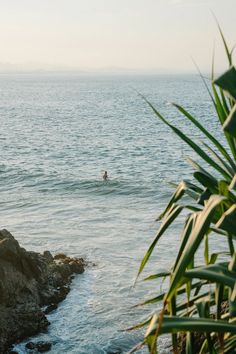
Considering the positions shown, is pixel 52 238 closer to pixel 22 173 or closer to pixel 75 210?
pixel 75 210

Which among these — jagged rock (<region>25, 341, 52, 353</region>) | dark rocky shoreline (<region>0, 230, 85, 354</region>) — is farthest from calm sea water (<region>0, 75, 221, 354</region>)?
dark rocky shoreline (<region>0, 230, 85, 354</region>)

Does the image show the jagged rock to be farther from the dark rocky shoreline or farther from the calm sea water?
the dark rocky shoreline

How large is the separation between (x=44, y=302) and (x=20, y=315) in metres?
1.40

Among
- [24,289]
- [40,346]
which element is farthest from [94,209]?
[40,346]

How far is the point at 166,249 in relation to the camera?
15336mm

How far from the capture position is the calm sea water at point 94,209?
1075cm

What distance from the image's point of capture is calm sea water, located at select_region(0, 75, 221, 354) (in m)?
10.8

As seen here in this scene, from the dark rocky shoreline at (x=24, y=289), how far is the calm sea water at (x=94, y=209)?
0.25 meters

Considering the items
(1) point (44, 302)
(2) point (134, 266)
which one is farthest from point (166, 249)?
(1) point (44, 302)

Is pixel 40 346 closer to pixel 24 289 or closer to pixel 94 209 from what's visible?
pixel 24 289

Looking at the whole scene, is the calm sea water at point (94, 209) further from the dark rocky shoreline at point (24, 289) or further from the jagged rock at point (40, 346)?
the dark rocky shoreline at point (24, 289)

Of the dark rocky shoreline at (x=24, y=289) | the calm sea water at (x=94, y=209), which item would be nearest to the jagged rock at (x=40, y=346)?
the calm sea water at (x=94, y=209)

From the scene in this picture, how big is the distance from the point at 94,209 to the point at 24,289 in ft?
36.0

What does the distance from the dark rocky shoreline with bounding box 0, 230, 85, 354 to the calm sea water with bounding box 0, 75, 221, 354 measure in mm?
248
